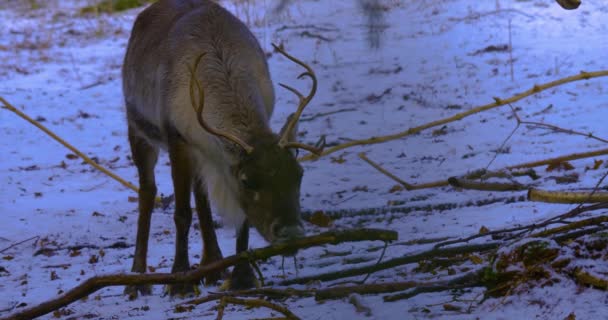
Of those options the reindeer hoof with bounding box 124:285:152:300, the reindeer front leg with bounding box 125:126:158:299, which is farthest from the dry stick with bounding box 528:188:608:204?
the reindeer front leg with bounding box 125:126:158:299

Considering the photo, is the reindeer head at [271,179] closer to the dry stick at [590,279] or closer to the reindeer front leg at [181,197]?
the reindeer front leg at [181,197]

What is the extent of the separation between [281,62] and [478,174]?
22.8ft

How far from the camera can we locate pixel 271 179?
13.0 feet

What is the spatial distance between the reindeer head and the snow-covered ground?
1.25 feet

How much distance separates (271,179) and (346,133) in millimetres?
4670

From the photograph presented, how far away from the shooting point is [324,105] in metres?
9.41

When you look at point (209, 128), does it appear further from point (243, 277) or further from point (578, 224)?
point (578, 224)

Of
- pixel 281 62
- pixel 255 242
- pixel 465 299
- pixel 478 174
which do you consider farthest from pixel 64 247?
pixel 281 62

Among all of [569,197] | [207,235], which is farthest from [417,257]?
[207,235]

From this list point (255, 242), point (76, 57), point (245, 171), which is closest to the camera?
point (245, 171)

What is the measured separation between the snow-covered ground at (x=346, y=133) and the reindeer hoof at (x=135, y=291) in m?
0.08

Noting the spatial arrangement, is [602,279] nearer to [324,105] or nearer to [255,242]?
[255,242]

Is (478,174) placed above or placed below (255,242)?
above

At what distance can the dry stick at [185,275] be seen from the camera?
3.16m
